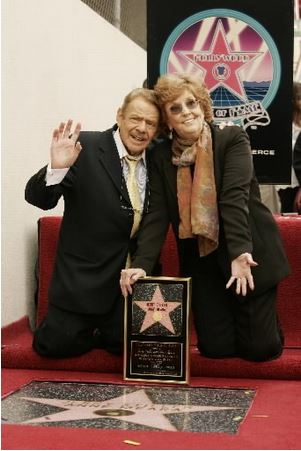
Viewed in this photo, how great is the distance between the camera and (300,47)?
26.8 ft

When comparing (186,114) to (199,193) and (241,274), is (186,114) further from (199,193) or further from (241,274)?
(241,274)

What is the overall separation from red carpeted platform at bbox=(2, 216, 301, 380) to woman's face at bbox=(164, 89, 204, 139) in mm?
680

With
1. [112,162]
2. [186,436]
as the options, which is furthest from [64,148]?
[186,436]

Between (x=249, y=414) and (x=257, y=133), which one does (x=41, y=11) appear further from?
(x=249, y=414)

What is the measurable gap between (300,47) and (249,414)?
247 inches

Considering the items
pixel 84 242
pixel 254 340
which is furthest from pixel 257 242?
pixel 84 242

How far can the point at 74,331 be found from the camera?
319 centimetres

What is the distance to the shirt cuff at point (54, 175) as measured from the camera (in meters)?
3.02

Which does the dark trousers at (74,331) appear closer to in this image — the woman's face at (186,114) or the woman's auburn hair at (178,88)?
the woman's face at (186,114)

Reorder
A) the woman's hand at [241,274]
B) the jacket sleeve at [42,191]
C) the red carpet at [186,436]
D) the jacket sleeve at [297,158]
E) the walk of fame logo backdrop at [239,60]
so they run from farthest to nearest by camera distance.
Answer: the jacket sleeve at [297,158], the walk of fame logo backdrop at [239,60], the jacket sleeve at [42,191], the woman's hand at [241,274], the red carpet at [186,436]

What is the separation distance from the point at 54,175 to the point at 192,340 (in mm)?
1071

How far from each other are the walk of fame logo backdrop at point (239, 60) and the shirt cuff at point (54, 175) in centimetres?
92

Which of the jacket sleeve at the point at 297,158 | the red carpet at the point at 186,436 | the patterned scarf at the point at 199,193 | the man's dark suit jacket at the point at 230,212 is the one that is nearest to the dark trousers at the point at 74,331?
the man's dark suit jacket at the point at 230,212

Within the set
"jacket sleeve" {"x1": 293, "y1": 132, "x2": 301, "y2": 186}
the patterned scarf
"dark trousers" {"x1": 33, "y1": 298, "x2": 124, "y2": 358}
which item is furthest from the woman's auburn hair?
"jacket sleeve" {"x1": 293, "y1": 132, "x2": 301, "y2": 186}
